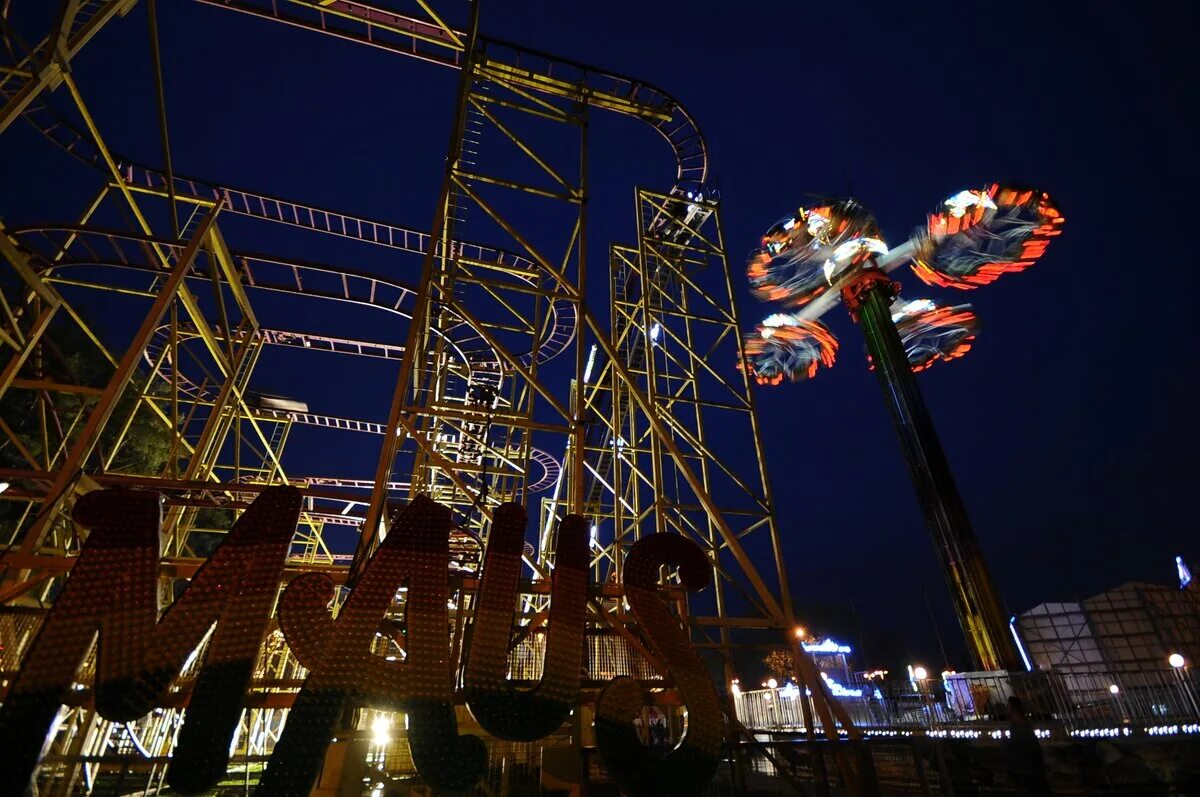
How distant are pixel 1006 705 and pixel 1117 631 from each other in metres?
26.8

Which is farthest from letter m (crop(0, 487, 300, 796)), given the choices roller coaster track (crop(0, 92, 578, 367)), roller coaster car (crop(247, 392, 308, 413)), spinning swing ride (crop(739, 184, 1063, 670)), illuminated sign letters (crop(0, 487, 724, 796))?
spinning swing ride (crop(739, 184, 1063, 670))

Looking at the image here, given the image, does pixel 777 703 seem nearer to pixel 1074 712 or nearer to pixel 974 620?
pixel 1074 712

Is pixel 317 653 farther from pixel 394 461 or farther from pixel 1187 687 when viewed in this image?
pixel 1187 687

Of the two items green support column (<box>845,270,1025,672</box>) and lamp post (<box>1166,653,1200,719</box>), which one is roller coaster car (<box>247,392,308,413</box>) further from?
lamp post (<box>1166,653,1200,719</box>)

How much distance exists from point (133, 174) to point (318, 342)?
6586 millimetres

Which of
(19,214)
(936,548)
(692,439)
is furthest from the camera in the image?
A: (19,214)

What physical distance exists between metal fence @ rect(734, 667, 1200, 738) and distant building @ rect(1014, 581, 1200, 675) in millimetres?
22505

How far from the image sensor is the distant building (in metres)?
30.8

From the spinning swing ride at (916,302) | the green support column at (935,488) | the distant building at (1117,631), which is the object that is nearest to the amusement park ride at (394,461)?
the spinning swing ride at (916,302)

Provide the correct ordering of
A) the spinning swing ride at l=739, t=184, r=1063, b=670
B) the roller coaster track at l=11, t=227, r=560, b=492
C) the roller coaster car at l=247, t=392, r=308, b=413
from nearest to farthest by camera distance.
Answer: the roller coaster track at l=11, t=227, r=560, b=492
the roller coaster car at l=247, t=392, r=308, b=413
the spinning swing ride at l=739, t=184, r=1063, b=670

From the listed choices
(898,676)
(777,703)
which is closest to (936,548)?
(777,703)

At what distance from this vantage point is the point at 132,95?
61438 millimetres

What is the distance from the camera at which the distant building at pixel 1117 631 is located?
101 ft

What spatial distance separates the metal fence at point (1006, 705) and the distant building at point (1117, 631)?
22.5 metres
